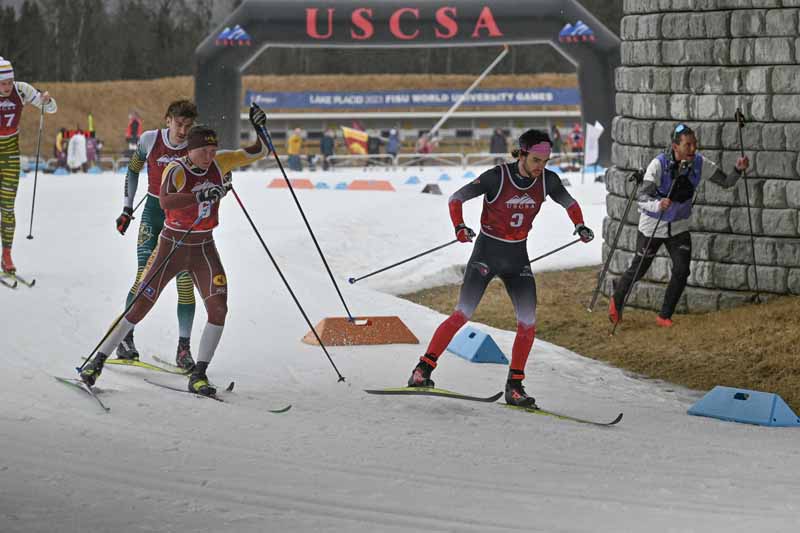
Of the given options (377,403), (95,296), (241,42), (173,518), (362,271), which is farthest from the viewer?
(241,42)

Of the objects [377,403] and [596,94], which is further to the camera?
[596,94]

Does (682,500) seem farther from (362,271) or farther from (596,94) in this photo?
(596,94)

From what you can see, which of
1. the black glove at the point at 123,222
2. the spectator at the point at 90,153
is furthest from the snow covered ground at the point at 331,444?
the spectator at the point at 90,153

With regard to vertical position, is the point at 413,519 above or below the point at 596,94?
below

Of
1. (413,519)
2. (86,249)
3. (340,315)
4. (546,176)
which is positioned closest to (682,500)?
(413,519)

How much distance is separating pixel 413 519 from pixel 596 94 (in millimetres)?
23822

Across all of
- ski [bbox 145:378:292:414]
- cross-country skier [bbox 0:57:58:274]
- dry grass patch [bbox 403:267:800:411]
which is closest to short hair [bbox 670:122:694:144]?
dry grass patch [bbox 403:267:800:411]

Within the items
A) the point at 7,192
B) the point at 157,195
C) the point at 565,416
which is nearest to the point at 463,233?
the point at 565,416

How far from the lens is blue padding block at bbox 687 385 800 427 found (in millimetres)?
8109

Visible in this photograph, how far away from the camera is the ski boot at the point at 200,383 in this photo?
7758 millimetres

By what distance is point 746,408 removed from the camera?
27.0ft

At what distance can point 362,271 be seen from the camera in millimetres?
15727

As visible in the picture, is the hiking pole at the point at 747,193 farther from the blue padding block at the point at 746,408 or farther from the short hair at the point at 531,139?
the short hair at the point at 531,139

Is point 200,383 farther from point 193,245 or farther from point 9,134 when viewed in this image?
point 9,134
